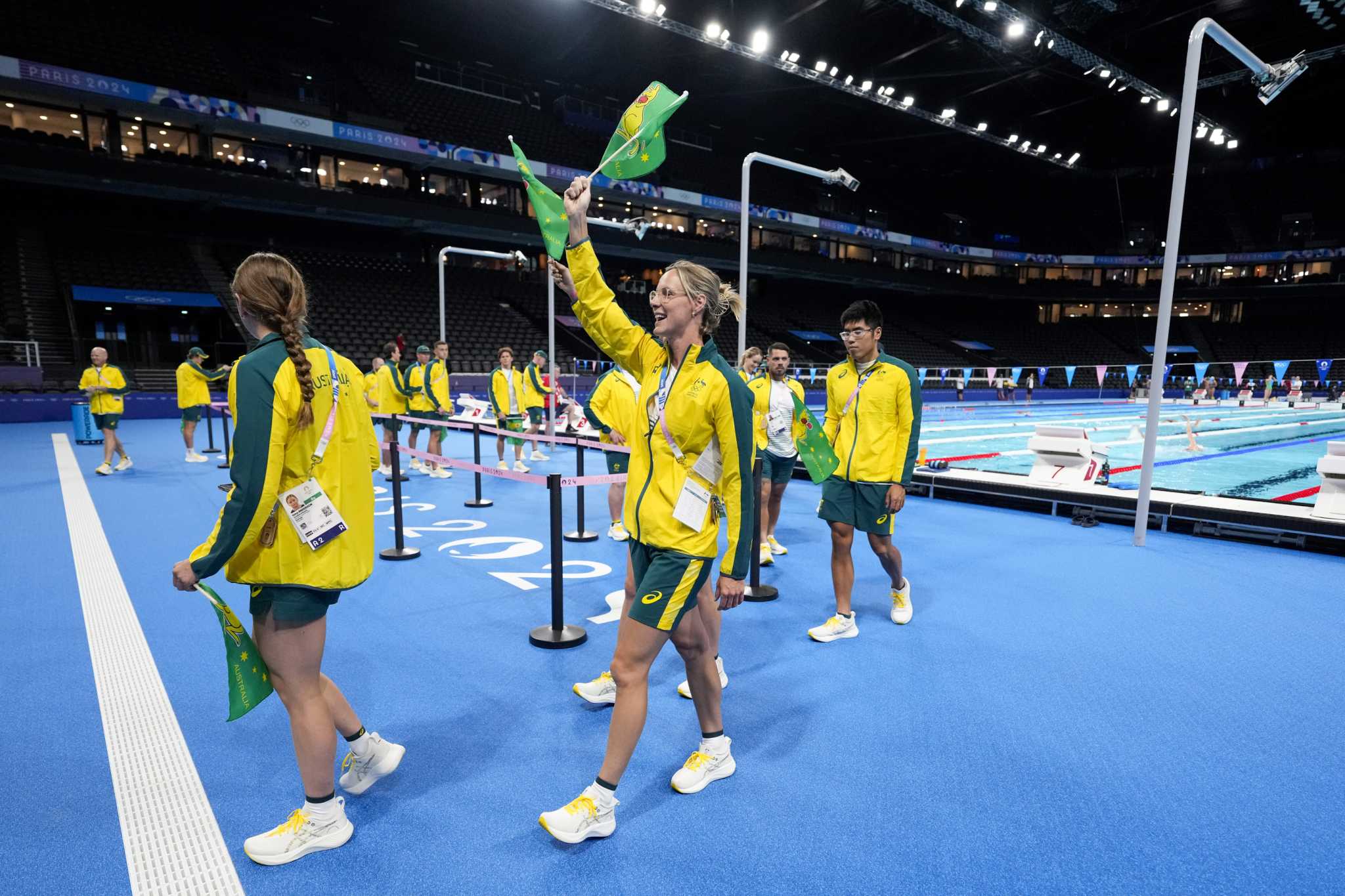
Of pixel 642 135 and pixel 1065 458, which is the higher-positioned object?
pixel 642 135

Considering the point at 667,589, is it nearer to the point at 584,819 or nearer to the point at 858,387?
the point at 584,819

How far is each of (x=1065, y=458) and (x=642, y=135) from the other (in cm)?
756

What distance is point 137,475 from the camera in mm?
9297

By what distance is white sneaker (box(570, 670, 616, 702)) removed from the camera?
10.5ft

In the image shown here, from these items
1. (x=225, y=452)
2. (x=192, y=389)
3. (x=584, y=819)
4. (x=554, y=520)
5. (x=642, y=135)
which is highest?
(x=642, y=135)

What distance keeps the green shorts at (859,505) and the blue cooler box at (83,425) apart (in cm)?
1399

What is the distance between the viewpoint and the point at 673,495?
2270 millimetres

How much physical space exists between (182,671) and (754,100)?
3363cm

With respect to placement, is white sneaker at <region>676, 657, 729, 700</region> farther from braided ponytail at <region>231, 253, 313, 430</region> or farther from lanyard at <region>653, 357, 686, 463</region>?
braided ponytail at <region>231, 253, 313, 430</region>

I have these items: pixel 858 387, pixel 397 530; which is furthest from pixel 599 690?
pixel 397 530

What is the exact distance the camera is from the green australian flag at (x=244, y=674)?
2154 millimetres

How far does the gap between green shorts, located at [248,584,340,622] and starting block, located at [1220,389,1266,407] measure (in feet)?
112

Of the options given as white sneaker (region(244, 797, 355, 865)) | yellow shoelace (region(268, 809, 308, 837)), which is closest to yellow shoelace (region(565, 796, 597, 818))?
white sneaker (region(244, 797, 355, 865))

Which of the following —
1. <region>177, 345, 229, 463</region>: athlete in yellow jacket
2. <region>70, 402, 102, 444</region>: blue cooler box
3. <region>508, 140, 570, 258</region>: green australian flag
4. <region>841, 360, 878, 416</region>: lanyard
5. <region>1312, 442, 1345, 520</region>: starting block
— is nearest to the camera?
<region>508, 140, 570, 258</region>: green australian flag
